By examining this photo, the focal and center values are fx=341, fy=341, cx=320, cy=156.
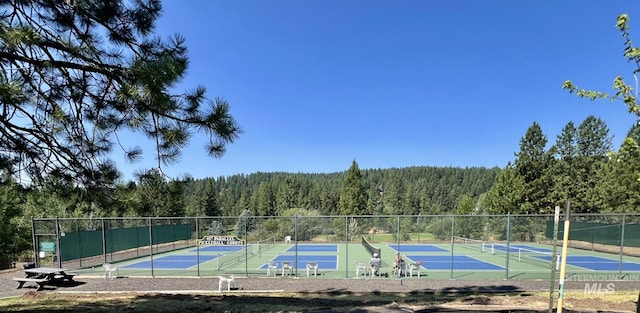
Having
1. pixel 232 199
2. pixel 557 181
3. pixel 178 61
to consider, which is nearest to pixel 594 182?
pixel 557 181

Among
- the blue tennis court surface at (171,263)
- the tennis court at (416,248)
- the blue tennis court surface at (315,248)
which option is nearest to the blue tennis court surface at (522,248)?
the tennis court at (416,248)

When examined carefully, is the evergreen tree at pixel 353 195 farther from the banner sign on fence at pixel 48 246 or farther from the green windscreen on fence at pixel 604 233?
the banner sign on fence at pixel 48 246

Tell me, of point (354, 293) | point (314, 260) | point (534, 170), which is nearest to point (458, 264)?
point (314, 260)

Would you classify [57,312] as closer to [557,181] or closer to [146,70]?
[146,70]

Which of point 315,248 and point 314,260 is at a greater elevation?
point 314,260

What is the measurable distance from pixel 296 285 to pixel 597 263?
60.6 ft

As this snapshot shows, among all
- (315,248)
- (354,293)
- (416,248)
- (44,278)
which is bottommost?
(315,248)

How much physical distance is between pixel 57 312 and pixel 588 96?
12.1 meters

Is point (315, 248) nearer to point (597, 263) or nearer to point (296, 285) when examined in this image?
point (296, 285)

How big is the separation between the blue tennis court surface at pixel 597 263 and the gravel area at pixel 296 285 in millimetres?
6165

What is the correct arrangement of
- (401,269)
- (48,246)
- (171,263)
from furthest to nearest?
(171,263) < (48,246) < (401,269)

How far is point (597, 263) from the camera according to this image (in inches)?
779

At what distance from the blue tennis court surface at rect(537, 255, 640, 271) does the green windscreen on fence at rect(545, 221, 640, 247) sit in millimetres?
1223

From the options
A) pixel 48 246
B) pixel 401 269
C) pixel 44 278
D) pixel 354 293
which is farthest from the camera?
pixel 48 246
